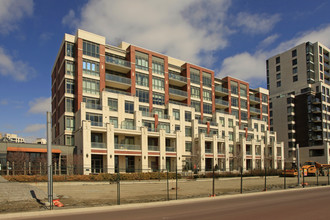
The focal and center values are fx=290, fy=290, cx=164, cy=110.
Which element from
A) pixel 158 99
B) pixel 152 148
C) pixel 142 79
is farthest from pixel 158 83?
pixel 152 148

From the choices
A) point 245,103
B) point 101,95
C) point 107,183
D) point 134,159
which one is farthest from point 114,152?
point 245,103

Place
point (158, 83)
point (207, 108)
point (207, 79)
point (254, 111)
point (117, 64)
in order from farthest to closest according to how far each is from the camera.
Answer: point (254, 111) → point (207, 79) → point (207, 108) → point (158, 83) → point (117, 64)

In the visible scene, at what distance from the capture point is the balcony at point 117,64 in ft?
177

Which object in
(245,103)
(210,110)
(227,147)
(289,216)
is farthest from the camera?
(245,103)

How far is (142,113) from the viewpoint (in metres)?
55.4

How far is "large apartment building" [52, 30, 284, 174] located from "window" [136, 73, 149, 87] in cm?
20

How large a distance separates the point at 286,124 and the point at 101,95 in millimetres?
64532

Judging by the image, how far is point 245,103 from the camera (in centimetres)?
7962

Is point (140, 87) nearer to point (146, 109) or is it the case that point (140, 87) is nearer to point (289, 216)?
point (146, 109)

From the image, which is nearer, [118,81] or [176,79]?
[118,81]

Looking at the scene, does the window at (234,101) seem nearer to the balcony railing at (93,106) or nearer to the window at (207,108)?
the window at (207,108)

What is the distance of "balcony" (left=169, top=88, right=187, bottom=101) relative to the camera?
62638 millimetres

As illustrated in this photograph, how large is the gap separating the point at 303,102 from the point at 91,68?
68.4 meters

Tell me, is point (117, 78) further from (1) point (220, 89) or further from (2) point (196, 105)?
(1) point (220, 89)
